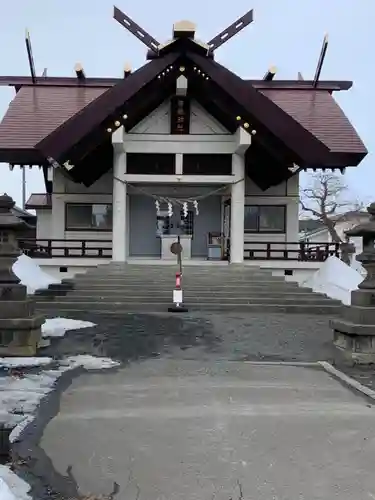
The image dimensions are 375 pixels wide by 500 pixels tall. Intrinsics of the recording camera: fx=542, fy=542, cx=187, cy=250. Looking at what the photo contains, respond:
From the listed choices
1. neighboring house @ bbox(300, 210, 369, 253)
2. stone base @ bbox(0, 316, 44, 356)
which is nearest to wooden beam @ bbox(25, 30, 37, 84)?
stone base @ bbox(0, 316, 44, 356)

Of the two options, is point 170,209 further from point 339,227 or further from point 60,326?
point 339,227

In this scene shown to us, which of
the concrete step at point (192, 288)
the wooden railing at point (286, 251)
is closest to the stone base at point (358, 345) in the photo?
the concrete step at point (192, 288)

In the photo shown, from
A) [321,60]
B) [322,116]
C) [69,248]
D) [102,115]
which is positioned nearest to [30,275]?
[69,248]

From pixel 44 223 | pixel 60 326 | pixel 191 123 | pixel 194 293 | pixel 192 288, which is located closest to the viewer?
pixel 60 326

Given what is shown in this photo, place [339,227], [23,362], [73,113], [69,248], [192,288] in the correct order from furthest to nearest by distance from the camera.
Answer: [339,227] < [73,113] < [69,248] < [192,288] < [23,362]

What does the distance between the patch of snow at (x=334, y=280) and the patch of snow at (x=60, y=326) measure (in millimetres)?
7436

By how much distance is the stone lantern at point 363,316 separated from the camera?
8922 millimetres

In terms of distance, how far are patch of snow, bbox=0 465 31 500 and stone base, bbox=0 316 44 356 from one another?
4.88 meters

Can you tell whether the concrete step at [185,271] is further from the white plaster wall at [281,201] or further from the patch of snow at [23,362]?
the patch of snow at [23,362]

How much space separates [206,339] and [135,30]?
12.0m

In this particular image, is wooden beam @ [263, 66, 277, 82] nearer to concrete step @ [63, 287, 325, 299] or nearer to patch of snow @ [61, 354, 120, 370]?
concrete step @ [63, 287, 325, 299]

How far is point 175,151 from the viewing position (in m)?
18.8

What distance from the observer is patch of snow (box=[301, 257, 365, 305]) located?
15.8 m

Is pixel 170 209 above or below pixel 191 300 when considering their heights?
above
